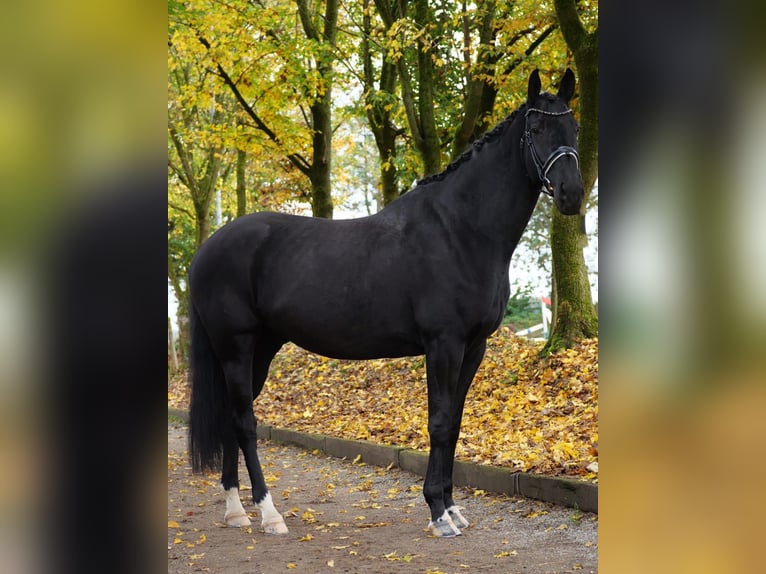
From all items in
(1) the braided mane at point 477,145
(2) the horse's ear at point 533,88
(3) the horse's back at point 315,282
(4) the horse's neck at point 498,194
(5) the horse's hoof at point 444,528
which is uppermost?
(2) the horse's ear at point 533,88

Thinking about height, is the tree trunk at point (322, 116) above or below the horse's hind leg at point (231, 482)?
above

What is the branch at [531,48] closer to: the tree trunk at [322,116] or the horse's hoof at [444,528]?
the tree trunk at [322,116]

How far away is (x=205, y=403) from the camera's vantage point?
612 cm

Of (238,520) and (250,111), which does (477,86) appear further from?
(238,520)

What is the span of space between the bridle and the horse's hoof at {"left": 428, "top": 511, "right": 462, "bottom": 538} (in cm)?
222

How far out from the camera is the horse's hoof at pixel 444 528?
5.34 metres

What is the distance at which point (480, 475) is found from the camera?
675cm

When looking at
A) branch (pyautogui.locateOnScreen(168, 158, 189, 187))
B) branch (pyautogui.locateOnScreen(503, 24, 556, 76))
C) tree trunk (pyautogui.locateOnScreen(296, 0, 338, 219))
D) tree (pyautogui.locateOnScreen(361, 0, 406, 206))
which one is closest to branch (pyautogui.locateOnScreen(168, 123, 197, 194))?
branch (pyautogui.locateOnScreen(168, 158, 189, 187))

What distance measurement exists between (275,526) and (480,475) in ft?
6.23

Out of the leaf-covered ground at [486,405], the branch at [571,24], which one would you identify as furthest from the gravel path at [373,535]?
the branch at [571,24]

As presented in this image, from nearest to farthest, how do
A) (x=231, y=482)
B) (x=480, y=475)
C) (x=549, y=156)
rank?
(x=549, y=156)
(x=231, y=482)
(x=480, y=475)

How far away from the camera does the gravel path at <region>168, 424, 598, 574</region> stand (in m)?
4.74

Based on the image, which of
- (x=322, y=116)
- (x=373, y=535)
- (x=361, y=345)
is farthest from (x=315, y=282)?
(x=322, y=116)
